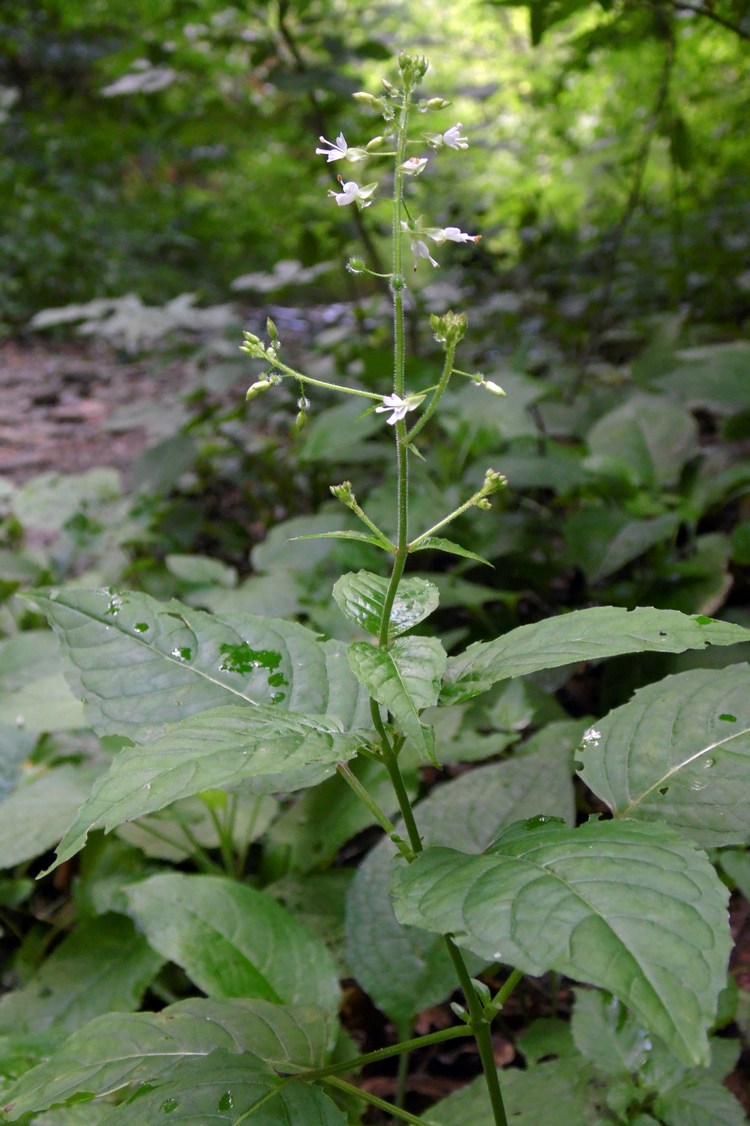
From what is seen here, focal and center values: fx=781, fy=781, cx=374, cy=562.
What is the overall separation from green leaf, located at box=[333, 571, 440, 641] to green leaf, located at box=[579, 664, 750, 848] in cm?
32

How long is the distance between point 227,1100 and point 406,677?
0.52 meters

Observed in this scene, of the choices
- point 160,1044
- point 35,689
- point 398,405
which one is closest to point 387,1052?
point 160,1044

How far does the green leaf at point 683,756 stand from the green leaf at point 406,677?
0.33m

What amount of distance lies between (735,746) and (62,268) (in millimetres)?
6978

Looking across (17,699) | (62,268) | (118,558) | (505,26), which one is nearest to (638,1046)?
(17,699)

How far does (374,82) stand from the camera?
8250 mm

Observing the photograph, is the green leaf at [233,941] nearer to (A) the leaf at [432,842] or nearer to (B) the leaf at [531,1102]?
(A) the leaf at [432,842]

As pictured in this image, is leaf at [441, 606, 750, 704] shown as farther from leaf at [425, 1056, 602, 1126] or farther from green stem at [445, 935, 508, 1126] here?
Result: leaf at [425, 1056, 602, 1126]

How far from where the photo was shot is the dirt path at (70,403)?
4402mm

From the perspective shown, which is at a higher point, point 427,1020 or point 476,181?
point 476,181

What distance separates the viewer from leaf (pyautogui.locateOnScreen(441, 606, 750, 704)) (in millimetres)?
813

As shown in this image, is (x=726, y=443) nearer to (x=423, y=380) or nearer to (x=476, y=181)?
(x=423, y=380)

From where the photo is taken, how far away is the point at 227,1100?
0.87 meters

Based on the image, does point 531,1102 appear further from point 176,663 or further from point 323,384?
point 323,384
